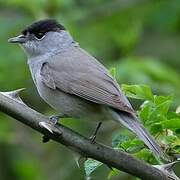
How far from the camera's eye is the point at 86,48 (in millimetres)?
6801

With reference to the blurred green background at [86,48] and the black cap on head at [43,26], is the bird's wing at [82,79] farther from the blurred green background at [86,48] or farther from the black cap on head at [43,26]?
the blurred green background at [86,48]

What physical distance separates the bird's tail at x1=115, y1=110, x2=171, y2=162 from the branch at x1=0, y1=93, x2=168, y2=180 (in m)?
0.27

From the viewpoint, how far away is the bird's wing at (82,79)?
414 centimetres

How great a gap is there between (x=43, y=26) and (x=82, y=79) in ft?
3.12

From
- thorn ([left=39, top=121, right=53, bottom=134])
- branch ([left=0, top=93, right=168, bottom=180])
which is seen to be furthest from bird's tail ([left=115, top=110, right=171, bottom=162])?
thorn ([left=39, top=121, right=53, bottom=134])

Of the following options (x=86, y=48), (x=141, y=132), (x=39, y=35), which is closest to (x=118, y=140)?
(x=141, y=132)

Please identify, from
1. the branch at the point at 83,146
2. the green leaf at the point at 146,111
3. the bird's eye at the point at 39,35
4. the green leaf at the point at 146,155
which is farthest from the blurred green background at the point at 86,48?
the branch at the point at 83,146

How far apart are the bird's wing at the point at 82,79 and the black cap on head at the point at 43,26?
400 millimetres

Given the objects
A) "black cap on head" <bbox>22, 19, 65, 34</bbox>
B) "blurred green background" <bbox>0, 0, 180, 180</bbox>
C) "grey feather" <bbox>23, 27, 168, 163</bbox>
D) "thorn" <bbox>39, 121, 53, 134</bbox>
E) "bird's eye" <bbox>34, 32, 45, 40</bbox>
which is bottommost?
"blurred green background" <bbox>0, 0, 180, 180</bbox>

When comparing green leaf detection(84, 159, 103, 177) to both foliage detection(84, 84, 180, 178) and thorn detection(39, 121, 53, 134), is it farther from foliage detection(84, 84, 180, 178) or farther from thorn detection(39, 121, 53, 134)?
thorn detection(39, 121, 53, 134)

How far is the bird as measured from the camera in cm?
402

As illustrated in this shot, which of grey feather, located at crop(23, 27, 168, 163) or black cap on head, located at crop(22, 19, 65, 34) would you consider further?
black cap on head, located at crop(22, 19, 65, 34)

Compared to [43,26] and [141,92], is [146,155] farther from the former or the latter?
[43,26]

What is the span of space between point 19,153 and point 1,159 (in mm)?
431
